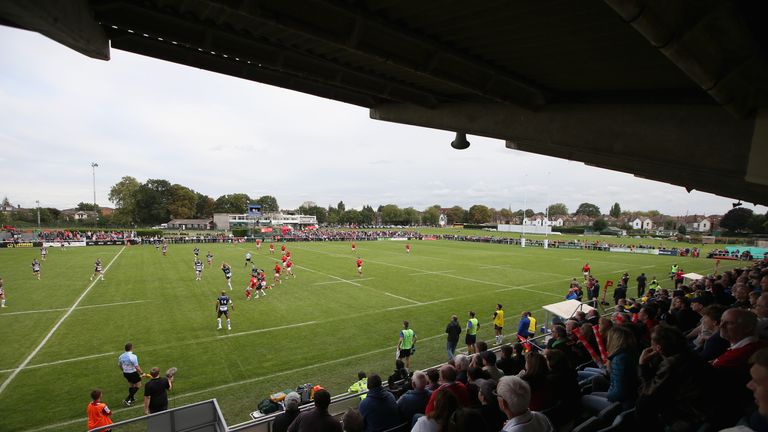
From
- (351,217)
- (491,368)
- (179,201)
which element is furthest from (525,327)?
(351,217)

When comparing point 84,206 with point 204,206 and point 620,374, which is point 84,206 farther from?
point 620,374

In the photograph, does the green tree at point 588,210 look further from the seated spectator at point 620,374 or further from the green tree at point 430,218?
the seated spectator at point 620,374

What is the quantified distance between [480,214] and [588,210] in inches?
2763

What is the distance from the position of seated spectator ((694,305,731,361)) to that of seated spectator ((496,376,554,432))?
318cm

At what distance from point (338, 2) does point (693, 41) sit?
312 cm

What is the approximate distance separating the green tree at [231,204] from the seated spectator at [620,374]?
124m

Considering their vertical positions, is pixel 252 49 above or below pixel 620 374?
above

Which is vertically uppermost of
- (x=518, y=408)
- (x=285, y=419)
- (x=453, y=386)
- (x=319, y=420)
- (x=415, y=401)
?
(x=518, y=408)

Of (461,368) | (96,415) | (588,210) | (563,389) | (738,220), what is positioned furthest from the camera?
(588,210)

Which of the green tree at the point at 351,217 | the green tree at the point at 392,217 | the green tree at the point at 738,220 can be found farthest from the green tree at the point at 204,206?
the green tree at the point at 738,220

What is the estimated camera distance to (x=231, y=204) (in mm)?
120000

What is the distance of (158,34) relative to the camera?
4418 millimetres

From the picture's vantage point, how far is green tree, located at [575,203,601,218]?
585 ft

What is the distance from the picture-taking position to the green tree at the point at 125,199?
94.6 m
